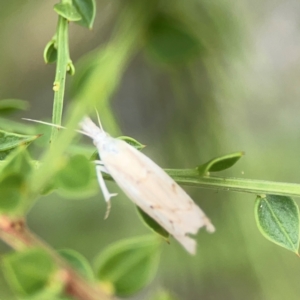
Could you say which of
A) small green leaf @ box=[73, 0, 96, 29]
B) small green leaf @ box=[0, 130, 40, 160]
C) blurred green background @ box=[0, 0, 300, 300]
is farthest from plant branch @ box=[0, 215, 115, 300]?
blurred green background @ box=[0, 0, 300, 300]

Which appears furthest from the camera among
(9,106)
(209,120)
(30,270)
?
(209,120)

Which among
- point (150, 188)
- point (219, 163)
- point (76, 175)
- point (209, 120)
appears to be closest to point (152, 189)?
point (150, 188)

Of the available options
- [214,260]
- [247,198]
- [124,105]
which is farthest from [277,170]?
[124,105]

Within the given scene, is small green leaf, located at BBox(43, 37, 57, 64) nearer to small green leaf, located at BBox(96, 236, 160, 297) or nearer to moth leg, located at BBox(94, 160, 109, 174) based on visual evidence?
moth leg, located at BBox(94, 160, 109, 174)

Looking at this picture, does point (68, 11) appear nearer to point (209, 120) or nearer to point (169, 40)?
point (169, 40)

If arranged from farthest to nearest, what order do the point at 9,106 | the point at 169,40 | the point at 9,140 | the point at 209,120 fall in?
the point at 209,120, the point at 169,40, the point at 9,106, the point at 9,140

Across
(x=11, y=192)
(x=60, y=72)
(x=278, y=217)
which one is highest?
(x=60, y=72)

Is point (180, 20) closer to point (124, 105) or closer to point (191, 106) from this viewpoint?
point (191, 106)
